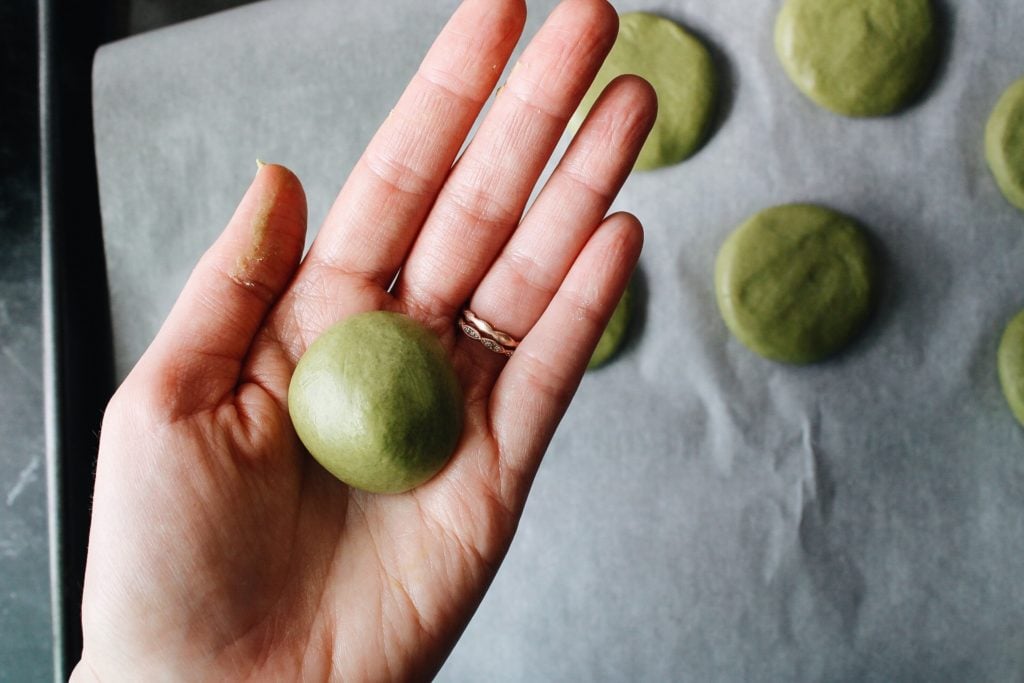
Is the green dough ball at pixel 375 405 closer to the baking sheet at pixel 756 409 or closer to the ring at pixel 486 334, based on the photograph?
the ring at pixel 486 334

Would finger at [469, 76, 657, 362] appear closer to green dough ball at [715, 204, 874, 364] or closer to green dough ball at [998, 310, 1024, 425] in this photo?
green dough ball at [715, 204, 874, 364]

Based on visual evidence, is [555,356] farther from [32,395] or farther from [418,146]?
[32,395]

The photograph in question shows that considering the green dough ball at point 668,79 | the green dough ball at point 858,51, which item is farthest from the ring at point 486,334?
the green dough ball at point 858,51

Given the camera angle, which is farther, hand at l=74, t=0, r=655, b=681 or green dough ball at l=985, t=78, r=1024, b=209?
green dough ball at l=985, t=78, r=1024, b=209

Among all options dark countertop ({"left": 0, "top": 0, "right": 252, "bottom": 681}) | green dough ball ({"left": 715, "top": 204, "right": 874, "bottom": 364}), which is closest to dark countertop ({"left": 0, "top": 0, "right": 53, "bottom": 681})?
dark countertop ({"left": 0, "top": 0, "right": 252, "bottom": 681})

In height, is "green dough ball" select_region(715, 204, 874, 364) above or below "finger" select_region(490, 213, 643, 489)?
above

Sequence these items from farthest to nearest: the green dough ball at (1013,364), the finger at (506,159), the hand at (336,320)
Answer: the green dough ball at (1013,364)
the finger at (506,159)
the hand at (336,320)
